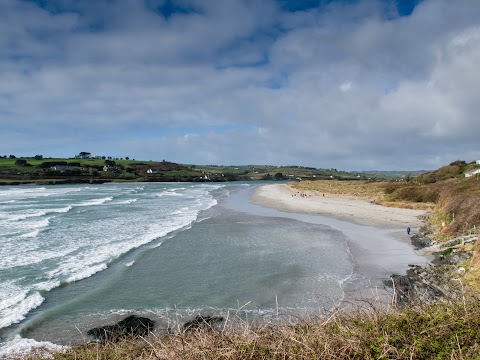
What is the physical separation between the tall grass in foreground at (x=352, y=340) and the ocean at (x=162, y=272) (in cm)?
52

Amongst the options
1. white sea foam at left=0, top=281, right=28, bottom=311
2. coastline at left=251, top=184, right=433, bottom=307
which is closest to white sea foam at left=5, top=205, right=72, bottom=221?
white sea foam at left=0, top=281, right=28, bottom=311

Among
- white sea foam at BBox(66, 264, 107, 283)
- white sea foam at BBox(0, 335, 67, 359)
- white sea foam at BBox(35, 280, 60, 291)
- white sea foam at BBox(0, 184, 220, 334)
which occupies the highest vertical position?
white sea foam at BBox(0, 184, 220, 334)

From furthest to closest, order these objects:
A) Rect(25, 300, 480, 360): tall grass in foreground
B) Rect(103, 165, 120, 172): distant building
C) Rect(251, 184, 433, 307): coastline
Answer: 1. Rect(103, 165, 120, 172): distant building
2. Rect(251, 184, 433, 307): coastline
3. Rect(25, 300, 480, 360): tall grass in foreground

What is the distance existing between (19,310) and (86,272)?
177 inches

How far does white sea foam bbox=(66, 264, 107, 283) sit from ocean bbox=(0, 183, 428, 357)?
0.09 metres

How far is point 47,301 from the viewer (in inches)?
539

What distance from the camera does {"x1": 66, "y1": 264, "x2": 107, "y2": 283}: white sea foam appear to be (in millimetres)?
16281

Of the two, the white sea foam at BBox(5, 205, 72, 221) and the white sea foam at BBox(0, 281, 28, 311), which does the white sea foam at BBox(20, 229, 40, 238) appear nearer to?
the white sea foam at BBox(5, 205, 72, 221)

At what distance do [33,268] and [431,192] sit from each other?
133ft

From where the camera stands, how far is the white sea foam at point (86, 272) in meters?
16.3

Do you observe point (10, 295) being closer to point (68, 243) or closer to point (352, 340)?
point (68, 243)

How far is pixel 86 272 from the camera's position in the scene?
1717 centimetres

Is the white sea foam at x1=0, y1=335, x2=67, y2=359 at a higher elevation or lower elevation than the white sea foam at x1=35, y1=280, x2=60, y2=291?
lower

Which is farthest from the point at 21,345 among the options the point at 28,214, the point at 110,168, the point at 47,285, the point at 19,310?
the point at 110,168
